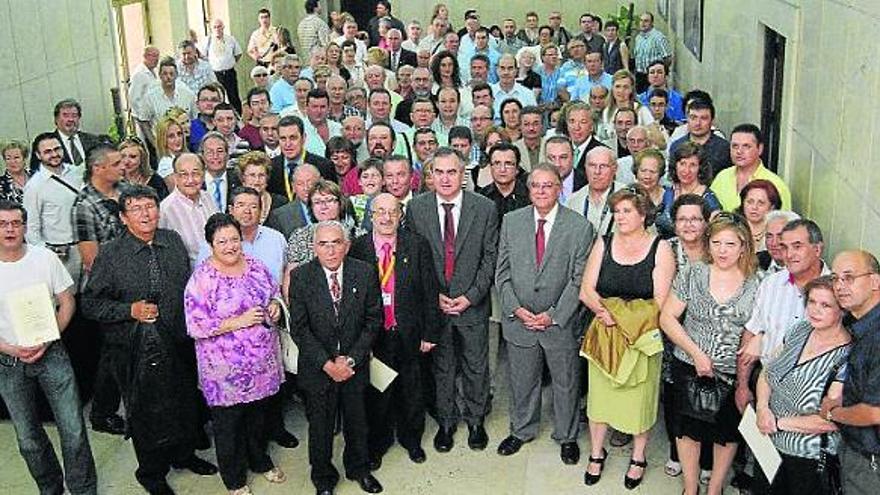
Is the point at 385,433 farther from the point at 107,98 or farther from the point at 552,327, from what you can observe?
the point at 107,98

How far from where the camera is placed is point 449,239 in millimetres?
5773

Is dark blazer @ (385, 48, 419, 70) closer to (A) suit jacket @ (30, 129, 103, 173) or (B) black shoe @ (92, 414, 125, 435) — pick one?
(A) suit jacket @ (30, 129, 103, 173)

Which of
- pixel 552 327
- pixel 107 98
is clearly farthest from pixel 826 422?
pixel 107 98

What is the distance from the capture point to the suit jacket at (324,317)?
204 inches

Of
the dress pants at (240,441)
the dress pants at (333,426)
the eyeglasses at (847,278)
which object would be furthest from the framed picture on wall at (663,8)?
the eyeglasses at (847,278)

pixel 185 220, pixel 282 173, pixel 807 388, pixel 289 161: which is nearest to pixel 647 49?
pixel 289 161

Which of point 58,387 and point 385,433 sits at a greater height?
point 58,387

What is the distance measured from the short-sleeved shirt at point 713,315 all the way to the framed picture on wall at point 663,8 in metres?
11.5

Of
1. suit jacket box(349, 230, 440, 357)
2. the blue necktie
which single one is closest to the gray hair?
suit jacket box(349, 230, 440, 357)

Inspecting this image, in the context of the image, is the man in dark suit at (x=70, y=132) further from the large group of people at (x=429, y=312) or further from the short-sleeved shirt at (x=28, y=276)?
the short-sleeved shirt at (x=28, y=276)

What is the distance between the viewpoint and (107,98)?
10875 mm

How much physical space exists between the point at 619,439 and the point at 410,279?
1.70 m

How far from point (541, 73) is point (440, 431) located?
6.64 metres

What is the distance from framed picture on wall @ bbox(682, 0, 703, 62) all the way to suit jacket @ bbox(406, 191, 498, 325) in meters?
6.44
